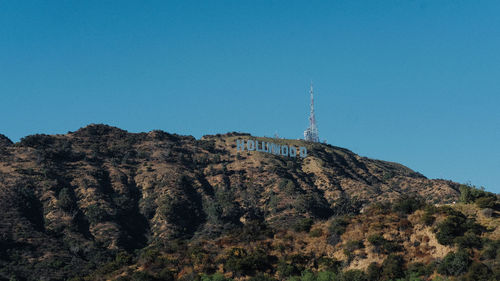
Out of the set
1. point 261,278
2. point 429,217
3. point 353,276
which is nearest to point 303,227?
point 261,278

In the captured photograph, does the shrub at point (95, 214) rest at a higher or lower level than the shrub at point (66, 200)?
lower

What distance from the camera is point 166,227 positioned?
419 ft

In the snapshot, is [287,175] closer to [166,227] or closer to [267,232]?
[166,227]

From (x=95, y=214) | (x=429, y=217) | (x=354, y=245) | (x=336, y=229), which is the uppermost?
(x=95, y=214)

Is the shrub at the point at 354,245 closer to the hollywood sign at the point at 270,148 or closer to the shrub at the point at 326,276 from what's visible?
the shrub at the point at 326,276

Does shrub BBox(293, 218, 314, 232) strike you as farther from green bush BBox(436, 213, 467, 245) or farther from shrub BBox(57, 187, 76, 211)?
shrub BBox(57, 187, 76, 211)

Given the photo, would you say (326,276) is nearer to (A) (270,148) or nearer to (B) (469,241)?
(B) (469,241)

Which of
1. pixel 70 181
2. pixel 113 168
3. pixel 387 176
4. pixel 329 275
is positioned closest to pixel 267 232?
pixel 329 275

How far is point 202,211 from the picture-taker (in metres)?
140

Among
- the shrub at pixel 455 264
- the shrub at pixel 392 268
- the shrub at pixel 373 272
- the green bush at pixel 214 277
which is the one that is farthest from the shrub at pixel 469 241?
the green bush at pixel 214 277

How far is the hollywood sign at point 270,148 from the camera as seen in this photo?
185250 millimetres

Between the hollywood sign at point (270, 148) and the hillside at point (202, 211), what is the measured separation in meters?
2.72

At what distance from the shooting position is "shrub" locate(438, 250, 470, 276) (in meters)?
56.9

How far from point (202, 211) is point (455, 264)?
87.8 meters
